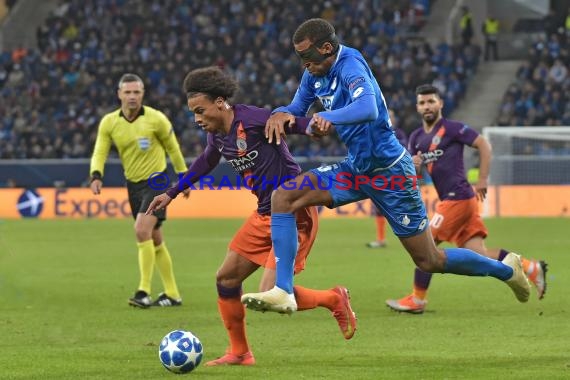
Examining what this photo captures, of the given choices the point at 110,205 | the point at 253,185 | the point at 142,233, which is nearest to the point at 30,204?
the point at 110,205

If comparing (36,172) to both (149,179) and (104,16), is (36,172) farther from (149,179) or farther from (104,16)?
(149,179)

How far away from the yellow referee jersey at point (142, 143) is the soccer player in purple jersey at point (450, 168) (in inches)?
101

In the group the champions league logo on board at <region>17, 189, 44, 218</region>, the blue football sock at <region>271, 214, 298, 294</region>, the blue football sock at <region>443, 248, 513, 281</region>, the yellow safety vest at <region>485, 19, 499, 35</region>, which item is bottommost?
the champions league logo on board at <region>17, 189, 44, 218</region>

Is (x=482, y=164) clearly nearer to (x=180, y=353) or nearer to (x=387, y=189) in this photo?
(x=387, y=189)

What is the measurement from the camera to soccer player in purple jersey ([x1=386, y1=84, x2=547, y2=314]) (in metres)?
11.6

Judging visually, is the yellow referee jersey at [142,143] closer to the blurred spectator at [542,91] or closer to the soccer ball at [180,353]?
the soccer ball at [180,353]

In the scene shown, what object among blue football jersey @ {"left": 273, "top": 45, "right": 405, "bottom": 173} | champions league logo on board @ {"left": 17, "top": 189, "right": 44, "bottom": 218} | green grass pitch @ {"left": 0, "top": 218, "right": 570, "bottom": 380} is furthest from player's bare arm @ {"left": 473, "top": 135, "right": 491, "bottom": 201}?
champions league logo on board @ {"left": 17, "top": 189, "right": 44, "bottom": 218}

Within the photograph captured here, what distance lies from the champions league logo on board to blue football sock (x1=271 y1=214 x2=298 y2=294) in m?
21.3

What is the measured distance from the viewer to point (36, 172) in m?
29.0

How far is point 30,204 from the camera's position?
28.3m

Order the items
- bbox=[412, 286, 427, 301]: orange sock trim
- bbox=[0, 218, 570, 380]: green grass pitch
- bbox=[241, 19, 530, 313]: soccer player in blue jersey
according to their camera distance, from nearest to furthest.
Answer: bbox=[241, 19, 530, 313]: soccer player in blue jersey
bbox=[0, 218, 570, 380]: green grass pitch
bbox=[412, 286, 427, 301]: orange sock trim

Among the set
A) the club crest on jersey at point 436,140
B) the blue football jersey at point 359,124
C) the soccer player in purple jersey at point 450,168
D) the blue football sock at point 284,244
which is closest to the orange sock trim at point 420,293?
the soccer player in purple jersey at point 450,168

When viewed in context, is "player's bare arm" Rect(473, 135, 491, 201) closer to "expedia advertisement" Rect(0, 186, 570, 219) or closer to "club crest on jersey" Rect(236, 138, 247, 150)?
"club crest on jersey" Rect(236, 138, 247, 150)

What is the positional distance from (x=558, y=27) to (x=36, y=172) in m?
16.8
